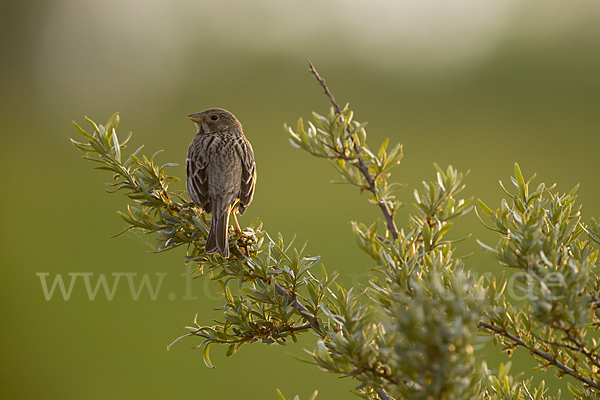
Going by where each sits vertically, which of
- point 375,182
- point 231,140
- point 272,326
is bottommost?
point 272,326

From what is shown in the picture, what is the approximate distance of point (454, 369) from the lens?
779 millimetres

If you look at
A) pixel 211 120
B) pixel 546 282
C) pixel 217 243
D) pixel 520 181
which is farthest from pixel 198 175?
pixel 546 282

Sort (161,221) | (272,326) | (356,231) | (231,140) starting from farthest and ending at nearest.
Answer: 1. (231,140)
2. (161,221)
3. (272,326)
4. (356,231)

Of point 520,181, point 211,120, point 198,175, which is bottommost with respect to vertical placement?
point 520,181

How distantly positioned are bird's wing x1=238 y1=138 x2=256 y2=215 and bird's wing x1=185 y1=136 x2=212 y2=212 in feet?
0.80

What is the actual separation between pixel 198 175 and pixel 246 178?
0.31m

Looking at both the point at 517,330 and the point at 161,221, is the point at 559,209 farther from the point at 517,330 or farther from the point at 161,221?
the point at 161,221

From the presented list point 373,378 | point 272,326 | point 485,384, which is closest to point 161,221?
point 272,326

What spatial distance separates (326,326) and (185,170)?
5.99ft

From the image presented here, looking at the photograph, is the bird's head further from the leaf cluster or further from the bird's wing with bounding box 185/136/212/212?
the leaf cluster

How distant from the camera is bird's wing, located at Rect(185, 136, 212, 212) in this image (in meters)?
2.73

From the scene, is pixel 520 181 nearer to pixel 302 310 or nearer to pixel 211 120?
pixel 302 310

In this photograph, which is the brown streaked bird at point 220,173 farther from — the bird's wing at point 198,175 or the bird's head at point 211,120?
the bird's head at point 211,120

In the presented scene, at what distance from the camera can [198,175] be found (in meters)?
2.86
